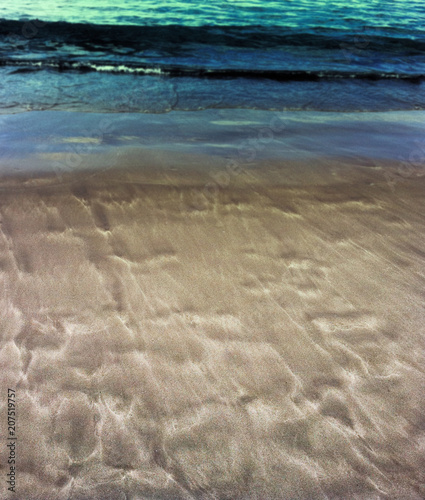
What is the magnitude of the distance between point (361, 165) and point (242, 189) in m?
1.67

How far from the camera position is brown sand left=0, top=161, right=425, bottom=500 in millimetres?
1755

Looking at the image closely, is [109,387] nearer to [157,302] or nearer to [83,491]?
[83,491]

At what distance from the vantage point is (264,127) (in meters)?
5.82

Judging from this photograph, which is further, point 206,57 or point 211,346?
point 206,57

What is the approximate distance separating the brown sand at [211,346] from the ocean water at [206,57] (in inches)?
162

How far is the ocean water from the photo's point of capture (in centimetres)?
732

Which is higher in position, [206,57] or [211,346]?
[206,57]

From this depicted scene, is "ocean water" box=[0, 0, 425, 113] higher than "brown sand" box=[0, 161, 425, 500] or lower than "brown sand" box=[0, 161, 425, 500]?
higher

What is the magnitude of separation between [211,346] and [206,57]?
9.99 m

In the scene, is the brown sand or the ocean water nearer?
the brown sand

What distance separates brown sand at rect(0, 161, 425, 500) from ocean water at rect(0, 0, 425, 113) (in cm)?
411

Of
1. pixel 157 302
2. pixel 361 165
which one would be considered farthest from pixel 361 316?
pixel 361 165

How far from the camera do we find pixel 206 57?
1036cm

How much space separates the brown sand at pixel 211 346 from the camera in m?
1.75
